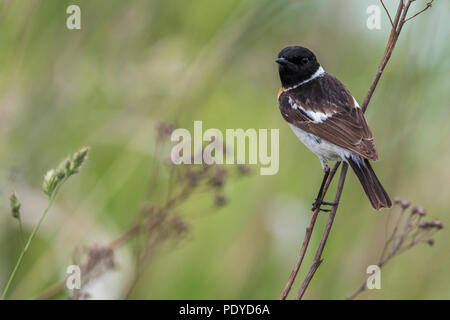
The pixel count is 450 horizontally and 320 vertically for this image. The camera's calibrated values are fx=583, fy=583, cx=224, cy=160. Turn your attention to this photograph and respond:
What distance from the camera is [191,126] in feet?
12.7

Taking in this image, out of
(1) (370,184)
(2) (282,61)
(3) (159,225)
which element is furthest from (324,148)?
(3) (159,225)

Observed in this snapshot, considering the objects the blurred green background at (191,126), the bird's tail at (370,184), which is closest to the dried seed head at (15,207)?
the blurred green background at (191,126)

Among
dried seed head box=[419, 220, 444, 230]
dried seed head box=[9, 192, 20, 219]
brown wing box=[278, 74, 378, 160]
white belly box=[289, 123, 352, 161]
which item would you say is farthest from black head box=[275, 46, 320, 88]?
dried seed head box=[9, 192, 20, 219]

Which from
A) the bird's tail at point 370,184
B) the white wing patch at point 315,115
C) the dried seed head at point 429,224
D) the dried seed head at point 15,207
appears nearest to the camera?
the dried seed head at point 15,207

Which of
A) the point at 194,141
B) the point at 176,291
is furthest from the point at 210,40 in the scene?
the point at 176,291

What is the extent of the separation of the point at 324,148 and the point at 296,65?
72cm

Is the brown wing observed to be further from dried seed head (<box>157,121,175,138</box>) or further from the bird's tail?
dried seed head (<box>157,121,175,138</box>)

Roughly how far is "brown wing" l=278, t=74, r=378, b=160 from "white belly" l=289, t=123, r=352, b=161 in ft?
0.13

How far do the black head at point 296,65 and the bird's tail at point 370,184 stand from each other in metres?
0.84

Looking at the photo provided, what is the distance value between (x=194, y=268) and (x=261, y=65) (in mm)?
1543

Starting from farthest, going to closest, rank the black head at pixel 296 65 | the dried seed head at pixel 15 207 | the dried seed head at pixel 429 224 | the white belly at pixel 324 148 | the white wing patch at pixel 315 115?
the black head at pixel 296 65
the white wing patch at pixel 315 115
the white belly at pixel 324 148
the dried seed head at pixel 429 224
the dried seed head at pixel 15 207

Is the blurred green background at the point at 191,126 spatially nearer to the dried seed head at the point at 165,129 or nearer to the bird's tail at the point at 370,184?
the dried seed head at the point at 165,129

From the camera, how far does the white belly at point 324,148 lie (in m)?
3.08

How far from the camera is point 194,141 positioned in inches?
135
